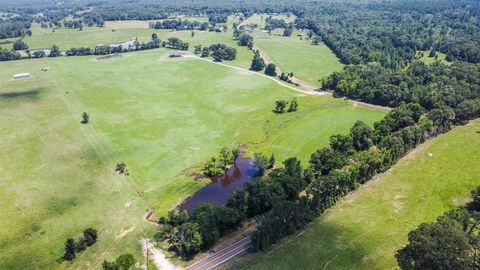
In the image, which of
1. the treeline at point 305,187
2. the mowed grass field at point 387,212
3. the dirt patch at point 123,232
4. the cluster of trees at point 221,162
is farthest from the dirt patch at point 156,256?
the cluster of trees at point 221,162

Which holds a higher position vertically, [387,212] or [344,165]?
[344,165]

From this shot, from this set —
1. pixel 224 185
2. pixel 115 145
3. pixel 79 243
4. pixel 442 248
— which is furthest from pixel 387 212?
pixel 115 145

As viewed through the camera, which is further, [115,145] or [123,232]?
[115,145]

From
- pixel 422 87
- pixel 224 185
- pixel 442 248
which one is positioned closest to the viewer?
pixel 442 248

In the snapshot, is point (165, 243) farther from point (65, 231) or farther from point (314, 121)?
point (314, 121)

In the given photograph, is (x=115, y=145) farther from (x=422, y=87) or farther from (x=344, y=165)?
(x=422, y=87)

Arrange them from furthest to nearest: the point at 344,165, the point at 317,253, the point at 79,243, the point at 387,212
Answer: the point at 344,165 → the point at 387,212 → the point at 79,243 → the point at 317,253
